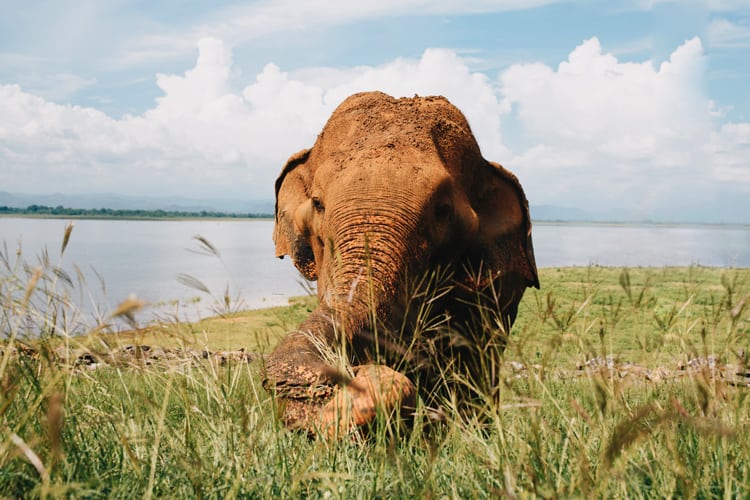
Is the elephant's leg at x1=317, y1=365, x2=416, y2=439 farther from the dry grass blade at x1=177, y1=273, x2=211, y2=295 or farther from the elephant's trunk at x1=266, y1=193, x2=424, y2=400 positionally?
the dry grass blade at x1=177, y1=273, x2=211, y2=295

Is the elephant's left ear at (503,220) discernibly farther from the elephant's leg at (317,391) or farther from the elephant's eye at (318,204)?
the elephant's leg at (317,391)

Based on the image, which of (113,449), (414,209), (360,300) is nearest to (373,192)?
(414,209)

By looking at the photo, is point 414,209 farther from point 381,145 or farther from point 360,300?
point 360,300

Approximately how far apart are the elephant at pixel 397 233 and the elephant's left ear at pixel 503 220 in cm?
1

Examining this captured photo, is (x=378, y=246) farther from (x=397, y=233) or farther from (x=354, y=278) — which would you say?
(x=354, y=278)

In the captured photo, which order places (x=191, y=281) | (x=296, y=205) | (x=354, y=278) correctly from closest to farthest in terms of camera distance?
(x=191, y=281)
(x=354, y=278)
(x=296, y=205)

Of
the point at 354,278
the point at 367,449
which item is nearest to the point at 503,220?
the point at 354,278

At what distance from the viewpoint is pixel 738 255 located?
4.55 metres

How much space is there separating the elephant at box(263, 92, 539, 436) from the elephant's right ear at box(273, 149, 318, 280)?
0.01 m

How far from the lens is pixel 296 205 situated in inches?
278

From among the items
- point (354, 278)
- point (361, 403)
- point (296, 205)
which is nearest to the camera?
point (361, 403)

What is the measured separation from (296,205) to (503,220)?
1978mm

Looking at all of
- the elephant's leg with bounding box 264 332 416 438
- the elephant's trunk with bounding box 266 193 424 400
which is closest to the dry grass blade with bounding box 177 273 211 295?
the elephant's leg with bounding box 264 332 416 438

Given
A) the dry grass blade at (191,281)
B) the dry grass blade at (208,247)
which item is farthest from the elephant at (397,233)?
the dry grass blade at (191,281)
